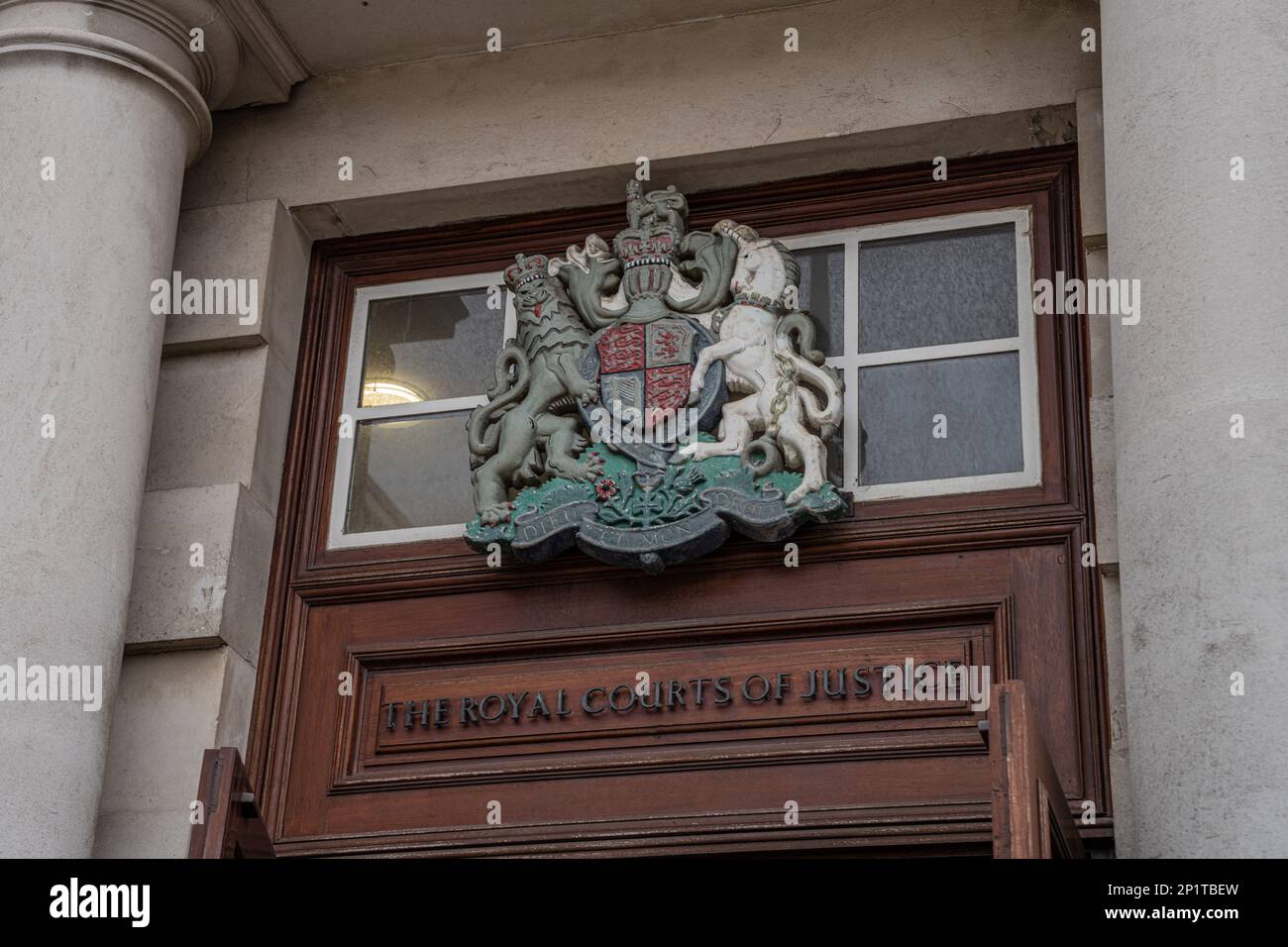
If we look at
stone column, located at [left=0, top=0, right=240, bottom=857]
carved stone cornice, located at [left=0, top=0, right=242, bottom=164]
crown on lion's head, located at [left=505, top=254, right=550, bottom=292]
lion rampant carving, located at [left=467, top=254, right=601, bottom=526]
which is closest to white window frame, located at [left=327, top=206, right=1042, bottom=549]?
crown on lion's head, located at [left=505, top=254, right=550, bottom=292]

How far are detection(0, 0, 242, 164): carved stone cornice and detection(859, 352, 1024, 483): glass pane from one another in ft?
8.42

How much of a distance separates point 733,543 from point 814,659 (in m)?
0.48

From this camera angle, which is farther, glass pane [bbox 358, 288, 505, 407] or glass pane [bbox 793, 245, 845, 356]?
glass pane [bbox 358, 288, 505, 407]

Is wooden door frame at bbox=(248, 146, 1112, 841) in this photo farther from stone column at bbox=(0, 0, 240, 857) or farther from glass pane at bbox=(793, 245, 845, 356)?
stone column at bbox=(0, 0, 240, 857)

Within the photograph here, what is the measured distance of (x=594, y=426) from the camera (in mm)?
6773

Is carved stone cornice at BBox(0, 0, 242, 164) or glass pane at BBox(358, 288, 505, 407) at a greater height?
carved stone cornice at BBox(0, 0, 242, 164)

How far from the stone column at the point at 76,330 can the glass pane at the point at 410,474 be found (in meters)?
0.85

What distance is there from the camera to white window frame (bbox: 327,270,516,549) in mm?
7160

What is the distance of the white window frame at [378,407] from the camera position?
7.16m

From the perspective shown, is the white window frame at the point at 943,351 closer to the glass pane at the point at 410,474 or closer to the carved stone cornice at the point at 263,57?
the glass pane at the point at 410,474

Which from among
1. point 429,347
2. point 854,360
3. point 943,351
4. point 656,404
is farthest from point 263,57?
point 943,351

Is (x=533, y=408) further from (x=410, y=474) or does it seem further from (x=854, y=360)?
(x=854, y=360)

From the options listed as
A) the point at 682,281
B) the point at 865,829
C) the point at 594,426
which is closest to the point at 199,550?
the point at 594,426

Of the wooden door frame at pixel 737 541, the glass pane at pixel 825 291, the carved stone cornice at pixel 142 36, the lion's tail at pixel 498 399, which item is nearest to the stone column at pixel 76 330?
the carved stone cornice at pixel 142 36
